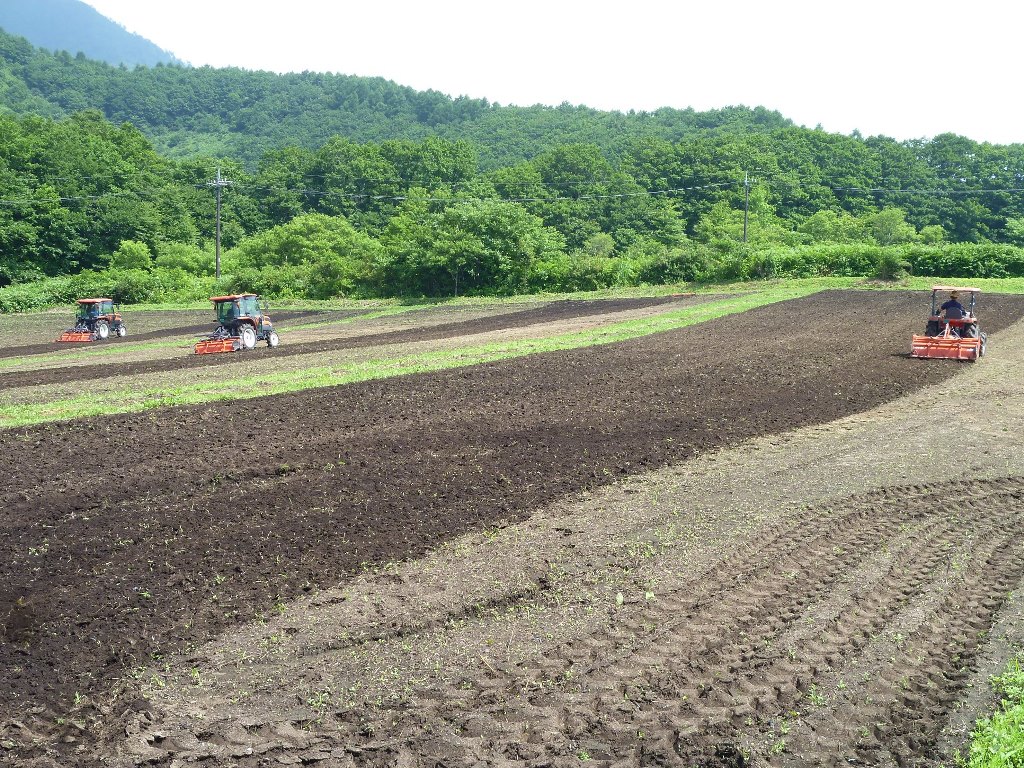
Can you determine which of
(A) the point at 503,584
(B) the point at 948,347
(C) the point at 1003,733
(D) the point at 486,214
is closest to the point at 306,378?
(A) the point at 503,584

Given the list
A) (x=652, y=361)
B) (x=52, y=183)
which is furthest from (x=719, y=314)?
(x=52, y=183)

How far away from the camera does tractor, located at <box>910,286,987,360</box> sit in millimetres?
25938

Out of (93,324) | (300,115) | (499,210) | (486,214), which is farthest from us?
(300,115)

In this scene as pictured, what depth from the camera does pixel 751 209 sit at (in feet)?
349

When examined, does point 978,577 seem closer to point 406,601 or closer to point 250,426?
point 406,601

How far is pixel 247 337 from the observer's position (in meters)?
34.2

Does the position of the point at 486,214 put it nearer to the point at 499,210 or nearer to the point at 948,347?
the point at 499,210

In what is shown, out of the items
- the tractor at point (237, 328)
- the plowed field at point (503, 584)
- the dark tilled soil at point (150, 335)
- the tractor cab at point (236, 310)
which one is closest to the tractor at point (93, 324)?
the dark tilled soil at point (150, 335)

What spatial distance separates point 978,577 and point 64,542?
9.96m

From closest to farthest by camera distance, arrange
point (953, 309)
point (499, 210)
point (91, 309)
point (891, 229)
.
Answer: point (953, 309) → point (91, 309) → point (499, 210) → point (891, 229)

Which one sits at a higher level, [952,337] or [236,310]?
[236,310]

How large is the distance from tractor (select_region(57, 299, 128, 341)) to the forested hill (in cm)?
11271

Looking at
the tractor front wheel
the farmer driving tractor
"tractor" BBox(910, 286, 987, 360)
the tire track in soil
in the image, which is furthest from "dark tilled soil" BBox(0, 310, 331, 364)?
the tire track in soil

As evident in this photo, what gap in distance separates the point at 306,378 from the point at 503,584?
16.6 meters
